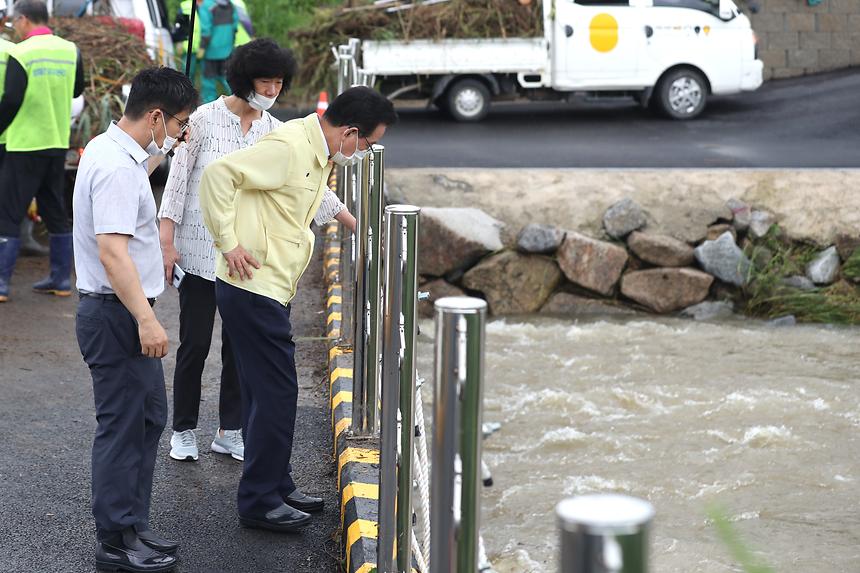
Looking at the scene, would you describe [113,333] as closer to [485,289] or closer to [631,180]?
[485,289]

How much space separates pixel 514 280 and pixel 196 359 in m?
5.73

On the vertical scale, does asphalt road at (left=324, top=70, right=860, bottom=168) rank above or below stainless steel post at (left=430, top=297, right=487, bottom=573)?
above

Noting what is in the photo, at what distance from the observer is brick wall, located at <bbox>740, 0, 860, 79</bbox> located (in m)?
19.1

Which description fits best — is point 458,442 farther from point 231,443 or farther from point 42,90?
point 42,90

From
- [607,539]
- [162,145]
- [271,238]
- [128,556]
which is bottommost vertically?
[128,556]

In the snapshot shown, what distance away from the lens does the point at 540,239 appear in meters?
10.2

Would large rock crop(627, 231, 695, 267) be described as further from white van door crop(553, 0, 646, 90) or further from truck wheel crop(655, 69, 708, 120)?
truck wheel crop(655, 69, 708, 120)

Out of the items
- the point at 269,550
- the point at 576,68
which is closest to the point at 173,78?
the point at 269,550

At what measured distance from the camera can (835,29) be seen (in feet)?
62.6

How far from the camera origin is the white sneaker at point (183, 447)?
4.90 metres

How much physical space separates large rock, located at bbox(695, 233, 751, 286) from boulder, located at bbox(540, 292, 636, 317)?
0.75m

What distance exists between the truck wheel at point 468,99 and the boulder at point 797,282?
17.6ft

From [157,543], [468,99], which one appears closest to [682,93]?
[468,99]

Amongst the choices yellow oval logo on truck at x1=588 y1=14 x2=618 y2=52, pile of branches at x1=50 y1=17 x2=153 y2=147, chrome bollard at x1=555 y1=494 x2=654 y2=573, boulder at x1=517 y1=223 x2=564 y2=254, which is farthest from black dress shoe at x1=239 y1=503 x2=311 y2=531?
yellow oval logo on truck at x1=588 y1=14 x2=618 y2=52
